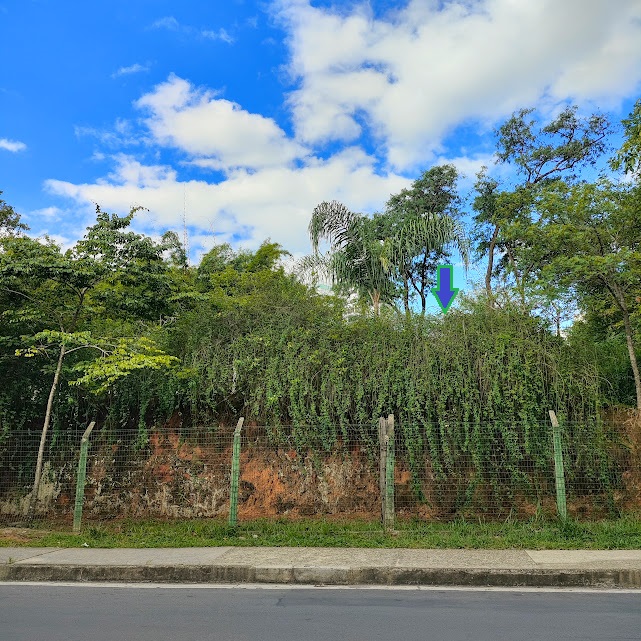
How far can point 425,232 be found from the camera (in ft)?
57.5

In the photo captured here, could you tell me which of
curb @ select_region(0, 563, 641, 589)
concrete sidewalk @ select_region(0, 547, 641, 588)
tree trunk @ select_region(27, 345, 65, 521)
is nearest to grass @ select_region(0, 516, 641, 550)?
concrete sidewalk @ select_region(0, 547, 641, 588)

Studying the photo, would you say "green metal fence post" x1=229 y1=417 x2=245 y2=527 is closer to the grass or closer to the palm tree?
the grass

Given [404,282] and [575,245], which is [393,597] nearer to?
[575,245]

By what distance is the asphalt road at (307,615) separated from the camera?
4.45 meters

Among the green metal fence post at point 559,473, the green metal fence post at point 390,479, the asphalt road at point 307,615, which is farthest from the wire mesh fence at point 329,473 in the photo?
the asphalt road at point 307,615

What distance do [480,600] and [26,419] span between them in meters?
9.16

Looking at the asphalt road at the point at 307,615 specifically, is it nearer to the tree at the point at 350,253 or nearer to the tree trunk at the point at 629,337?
the tree trunk at the point at 629,337

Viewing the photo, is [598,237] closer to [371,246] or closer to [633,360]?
[633,360]

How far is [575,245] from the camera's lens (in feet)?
34.6

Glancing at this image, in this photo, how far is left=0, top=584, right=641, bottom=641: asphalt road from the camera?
14.6 feet

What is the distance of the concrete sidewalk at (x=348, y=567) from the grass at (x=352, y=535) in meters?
0.39

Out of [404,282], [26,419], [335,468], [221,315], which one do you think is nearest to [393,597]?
[335,468]

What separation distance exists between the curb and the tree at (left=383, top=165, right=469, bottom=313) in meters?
9.72

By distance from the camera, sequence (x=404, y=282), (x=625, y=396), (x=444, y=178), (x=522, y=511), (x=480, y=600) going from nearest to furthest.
→ (x=480, y=600)
(x=522, y=511)
(x=625, y=396)
(x=404, y=282)
(x=444, y=178)
